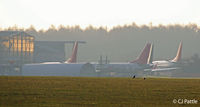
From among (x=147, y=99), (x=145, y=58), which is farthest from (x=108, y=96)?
(x=145, y=58)

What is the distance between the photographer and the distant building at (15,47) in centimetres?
18512

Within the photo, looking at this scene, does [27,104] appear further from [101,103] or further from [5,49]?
[5,49]

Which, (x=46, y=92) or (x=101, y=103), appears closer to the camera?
(x=101, y=103)

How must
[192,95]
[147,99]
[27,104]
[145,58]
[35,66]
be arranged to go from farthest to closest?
[145,58]
[35,66]
[192,95]
[147,99]
[27,104]

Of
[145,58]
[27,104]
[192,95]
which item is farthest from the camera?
[145,58]

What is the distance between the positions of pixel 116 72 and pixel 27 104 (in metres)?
134

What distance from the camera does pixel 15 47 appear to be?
18788 cm

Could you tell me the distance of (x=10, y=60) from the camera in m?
188

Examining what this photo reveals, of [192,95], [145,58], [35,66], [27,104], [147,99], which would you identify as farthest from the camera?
[145,58]

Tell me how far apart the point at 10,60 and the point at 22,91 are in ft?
488

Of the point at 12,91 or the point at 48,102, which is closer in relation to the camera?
the point at 48,102

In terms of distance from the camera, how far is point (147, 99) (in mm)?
36625

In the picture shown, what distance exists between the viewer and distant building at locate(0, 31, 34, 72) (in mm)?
185125

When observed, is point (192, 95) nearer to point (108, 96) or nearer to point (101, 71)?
point (108, 96)
